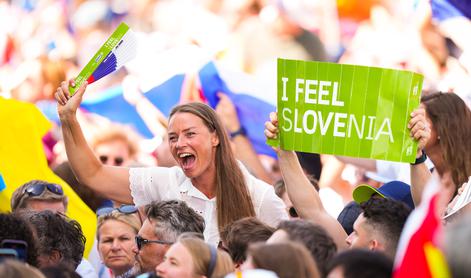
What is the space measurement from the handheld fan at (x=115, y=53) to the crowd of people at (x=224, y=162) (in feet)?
0.55

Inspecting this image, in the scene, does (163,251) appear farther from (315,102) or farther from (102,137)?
(102,137)

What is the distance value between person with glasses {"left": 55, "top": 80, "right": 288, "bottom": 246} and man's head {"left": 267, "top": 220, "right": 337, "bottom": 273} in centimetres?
123

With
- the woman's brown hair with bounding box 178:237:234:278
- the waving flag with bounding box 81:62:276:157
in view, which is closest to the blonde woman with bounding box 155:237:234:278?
the woman's brown hair with bounding box 178:237:234:278

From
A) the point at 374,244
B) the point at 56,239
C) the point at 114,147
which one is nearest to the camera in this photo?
the point at 374,244

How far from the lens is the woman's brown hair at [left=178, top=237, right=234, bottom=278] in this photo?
5.33m

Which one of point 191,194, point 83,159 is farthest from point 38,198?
point 191,194

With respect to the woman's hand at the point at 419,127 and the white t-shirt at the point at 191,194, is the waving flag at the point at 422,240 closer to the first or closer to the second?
the woman's hand at the point at 419,127

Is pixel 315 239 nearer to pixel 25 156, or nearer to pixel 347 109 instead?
→ pixel 347 109

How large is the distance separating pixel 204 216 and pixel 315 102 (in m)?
0.91

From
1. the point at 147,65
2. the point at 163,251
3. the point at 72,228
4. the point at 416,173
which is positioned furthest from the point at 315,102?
the point at 147,65

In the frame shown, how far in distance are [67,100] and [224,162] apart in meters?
0.85

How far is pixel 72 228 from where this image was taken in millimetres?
6523

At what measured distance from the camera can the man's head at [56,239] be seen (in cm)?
641

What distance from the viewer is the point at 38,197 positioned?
7.51m
